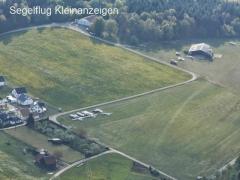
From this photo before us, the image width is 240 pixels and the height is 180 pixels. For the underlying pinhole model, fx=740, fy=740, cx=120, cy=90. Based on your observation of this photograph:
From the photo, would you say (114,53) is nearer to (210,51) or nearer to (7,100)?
(210,51)

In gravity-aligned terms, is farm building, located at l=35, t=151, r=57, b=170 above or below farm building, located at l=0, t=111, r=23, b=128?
below

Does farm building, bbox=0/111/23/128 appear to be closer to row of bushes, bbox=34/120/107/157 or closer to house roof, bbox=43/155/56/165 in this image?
row of bushes, bbox=34/120/107/157

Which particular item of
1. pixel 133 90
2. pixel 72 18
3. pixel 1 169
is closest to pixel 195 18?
pixel 72 18

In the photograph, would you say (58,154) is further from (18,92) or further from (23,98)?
(18,92)

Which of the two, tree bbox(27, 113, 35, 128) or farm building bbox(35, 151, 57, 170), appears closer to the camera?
farm building bbox(35, 151, 57, 170)

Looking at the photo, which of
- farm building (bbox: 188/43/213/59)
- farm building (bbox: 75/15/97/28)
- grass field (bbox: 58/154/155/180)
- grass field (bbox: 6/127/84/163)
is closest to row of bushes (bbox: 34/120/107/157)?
grass field (bbox: 6/127/84/163)

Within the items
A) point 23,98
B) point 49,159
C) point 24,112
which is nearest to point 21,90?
point 23,98

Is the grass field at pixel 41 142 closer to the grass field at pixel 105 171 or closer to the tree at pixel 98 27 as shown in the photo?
the grass field at pixel 105 171
